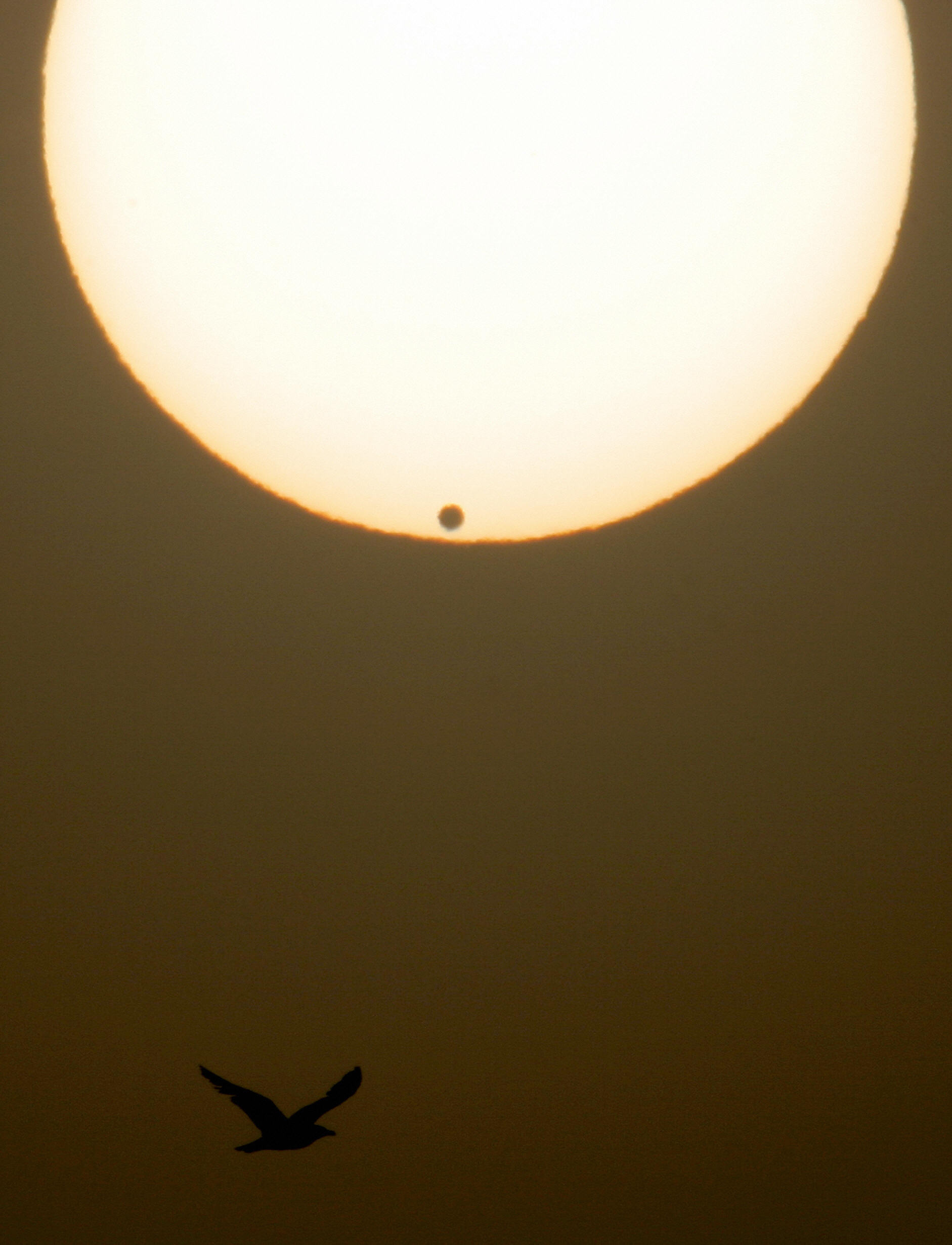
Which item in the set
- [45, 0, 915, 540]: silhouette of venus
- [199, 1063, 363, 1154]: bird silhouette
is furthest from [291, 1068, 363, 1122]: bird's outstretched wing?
[45, 0, 915, 540]: silhouette of venus

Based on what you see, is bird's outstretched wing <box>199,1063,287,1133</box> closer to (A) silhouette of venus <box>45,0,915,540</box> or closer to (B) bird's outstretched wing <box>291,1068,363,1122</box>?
(B) bird's outstretched wing <box>291,1068,363,1122</box>

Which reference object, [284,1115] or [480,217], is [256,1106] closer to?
[284,1115]

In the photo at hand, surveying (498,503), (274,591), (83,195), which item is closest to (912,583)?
(498,503)

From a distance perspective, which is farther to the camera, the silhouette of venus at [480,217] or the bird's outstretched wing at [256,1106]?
the bird's outstretched wing at [256,1106]

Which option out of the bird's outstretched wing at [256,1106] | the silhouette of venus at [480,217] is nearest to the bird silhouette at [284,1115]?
the bird's outstretched wing at [256,1106]

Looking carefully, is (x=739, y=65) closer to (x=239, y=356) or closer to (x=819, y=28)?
(x=819, y=28)

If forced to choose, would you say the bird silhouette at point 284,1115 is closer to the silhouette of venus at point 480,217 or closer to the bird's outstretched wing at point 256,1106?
the bird's outstretched wing at point 256,1106
